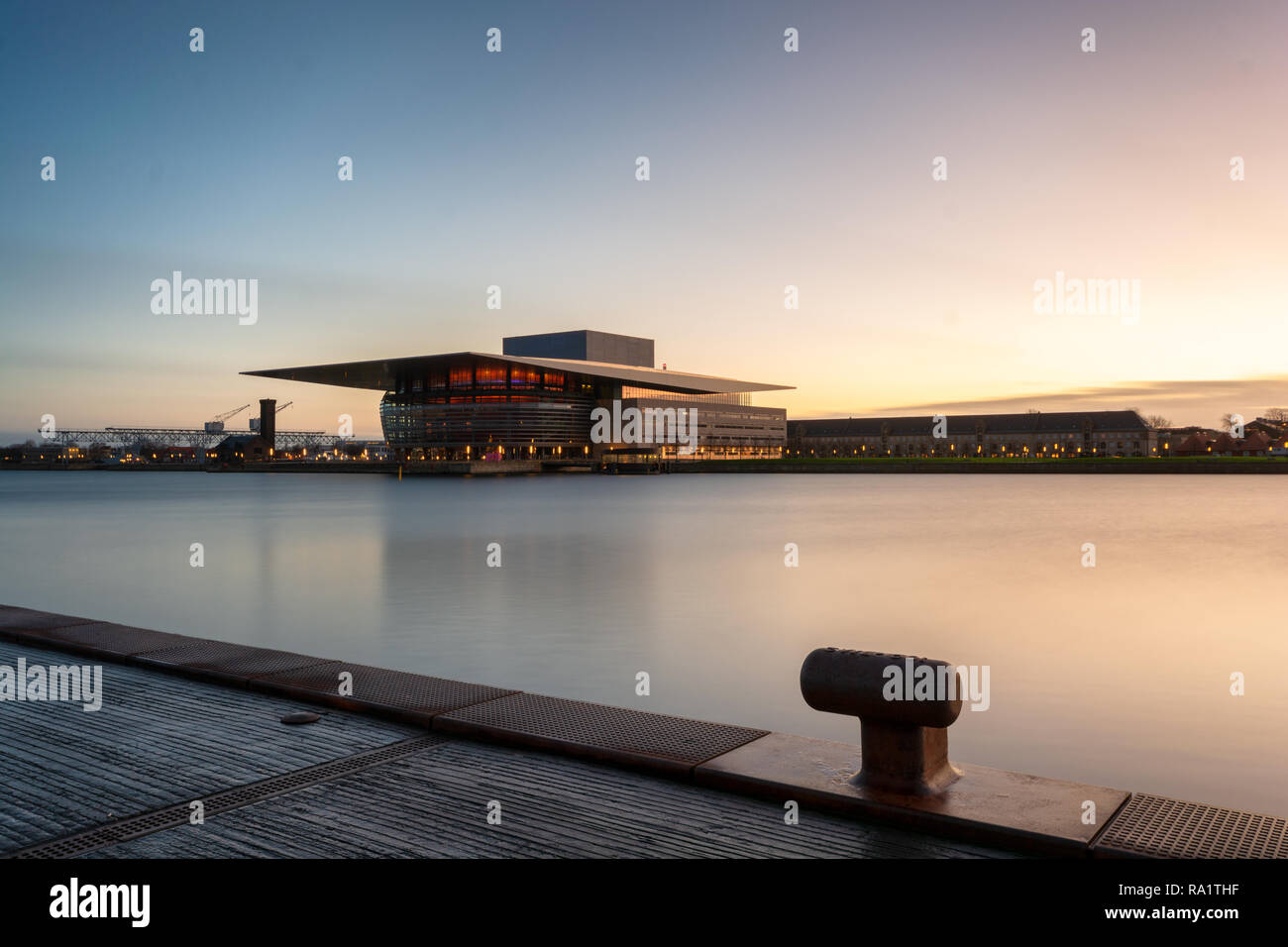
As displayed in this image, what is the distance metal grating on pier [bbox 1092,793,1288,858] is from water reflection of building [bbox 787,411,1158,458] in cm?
17435

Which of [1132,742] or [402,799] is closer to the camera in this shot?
[402,799]

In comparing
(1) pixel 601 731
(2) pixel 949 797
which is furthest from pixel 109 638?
(2) pixel 949 797

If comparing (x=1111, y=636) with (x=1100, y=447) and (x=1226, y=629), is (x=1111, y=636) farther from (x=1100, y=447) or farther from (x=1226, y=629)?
(x=1100, y=447)

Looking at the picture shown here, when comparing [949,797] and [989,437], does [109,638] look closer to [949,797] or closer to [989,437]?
[949,797]

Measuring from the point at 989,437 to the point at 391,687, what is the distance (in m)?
181

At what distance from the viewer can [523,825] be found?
4375 mm

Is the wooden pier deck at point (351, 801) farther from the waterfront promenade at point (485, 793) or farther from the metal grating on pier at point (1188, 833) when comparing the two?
the metal grating on pier at point (1188, 833)

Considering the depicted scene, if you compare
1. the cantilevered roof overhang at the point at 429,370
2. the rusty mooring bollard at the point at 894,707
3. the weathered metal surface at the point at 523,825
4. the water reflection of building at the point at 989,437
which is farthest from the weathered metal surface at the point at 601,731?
the water reflection of building at the point at 989,437

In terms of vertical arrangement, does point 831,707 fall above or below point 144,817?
above

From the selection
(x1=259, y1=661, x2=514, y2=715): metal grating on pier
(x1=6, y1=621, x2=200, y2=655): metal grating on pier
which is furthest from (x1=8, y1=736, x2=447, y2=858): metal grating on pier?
(x1=6, y1=621, x2=200, y2=655): metal grating on pier

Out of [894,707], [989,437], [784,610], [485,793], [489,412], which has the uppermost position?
[489,412]
